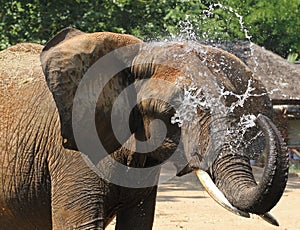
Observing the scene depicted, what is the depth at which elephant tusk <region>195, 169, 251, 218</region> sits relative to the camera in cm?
435

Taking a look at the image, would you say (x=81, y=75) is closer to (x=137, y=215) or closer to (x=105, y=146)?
(x=105, y=146)

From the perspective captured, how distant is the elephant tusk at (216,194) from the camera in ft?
14.3

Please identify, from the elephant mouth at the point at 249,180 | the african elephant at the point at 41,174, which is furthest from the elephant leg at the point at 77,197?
the elephant mouth at the point at 249,180

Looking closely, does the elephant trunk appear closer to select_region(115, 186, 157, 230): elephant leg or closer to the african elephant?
the african elephant

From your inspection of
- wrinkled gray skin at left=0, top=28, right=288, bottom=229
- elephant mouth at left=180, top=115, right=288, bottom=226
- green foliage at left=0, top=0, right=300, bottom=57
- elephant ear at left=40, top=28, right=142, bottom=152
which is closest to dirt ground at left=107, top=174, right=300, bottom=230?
green foliage at left=0, top=0, right=300, bottom=57

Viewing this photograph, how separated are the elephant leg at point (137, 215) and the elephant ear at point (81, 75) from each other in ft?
2.16

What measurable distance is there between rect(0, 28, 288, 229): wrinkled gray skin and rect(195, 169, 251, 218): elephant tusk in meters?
0.04

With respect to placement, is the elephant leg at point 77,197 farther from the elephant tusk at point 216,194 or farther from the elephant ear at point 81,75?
the elephant tusk at point 216,194

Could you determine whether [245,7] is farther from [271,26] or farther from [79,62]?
[79,62]

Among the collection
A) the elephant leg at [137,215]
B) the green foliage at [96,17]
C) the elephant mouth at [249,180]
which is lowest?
the green foliage at [96,17]

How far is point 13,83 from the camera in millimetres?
6039

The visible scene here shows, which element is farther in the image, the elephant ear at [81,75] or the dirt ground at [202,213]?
the dirt ground at [202,213]

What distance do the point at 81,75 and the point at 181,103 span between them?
2.23 ft

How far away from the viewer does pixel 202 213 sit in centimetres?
1261
